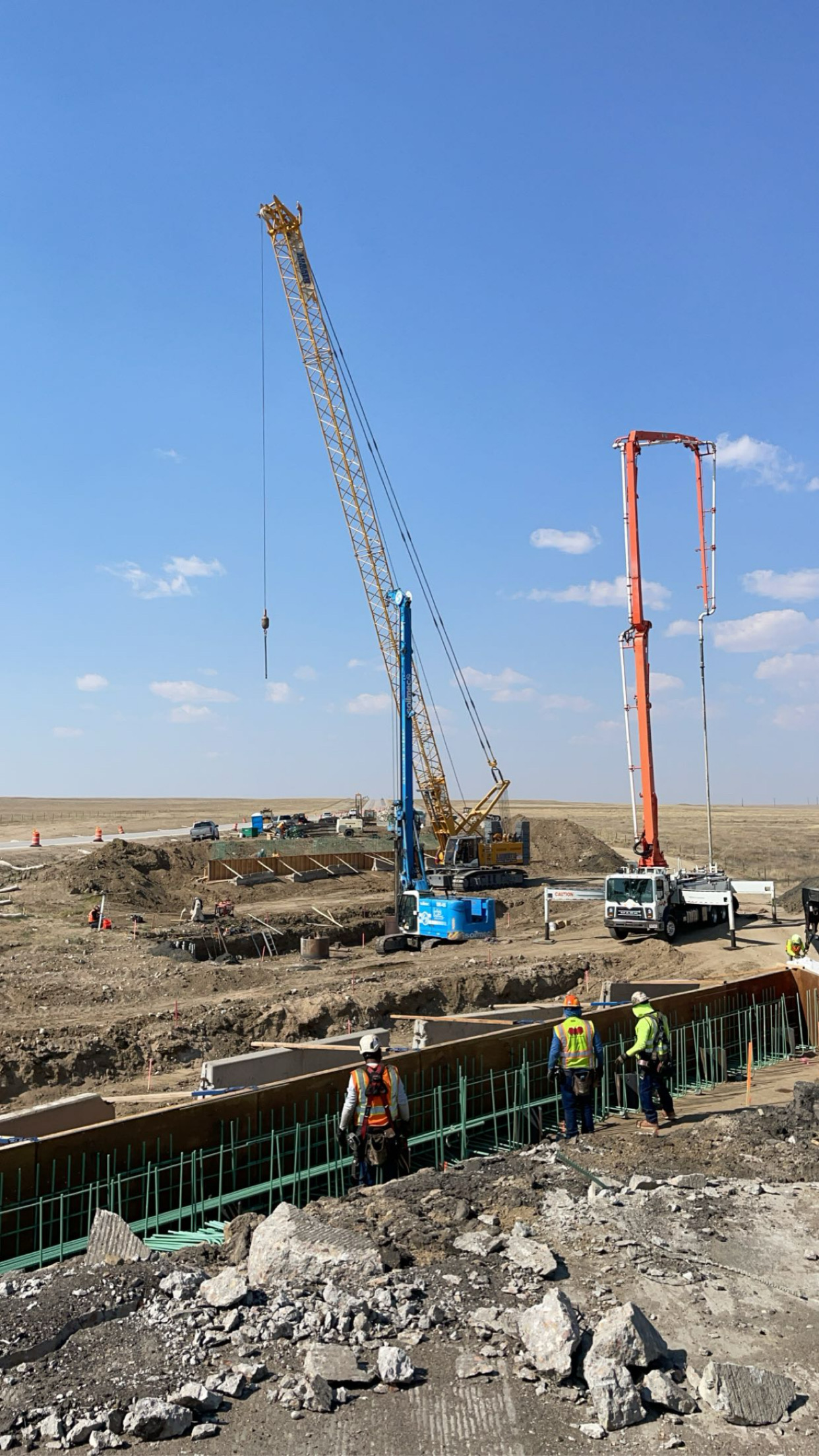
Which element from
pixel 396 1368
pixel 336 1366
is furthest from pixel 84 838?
pixel 396 1368

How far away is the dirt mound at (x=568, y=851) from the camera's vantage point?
157 ft

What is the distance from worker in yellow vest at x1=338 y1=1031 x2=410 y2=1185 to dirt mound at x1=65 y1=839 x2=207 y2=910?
27660 millimetres

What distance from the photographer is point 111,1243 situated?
7.18 m

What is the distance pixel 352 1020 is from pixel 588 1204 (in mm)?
11591

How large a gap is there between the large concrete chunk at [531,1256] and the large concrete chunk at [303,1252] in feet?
2.95

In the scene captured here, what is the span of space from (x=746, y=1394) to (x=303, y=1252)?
280 cm

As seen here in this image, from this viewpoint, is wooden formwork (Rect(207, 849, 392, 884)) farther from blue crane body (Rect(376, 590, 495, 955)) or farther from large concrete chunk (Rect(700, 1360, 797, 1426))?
large concrete chunk (Rect(700, 1360, 797, 1426))

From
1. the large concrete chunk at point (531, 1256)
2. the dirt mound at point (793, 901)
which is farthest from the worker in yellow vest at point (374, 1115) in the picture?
the dirt mound at point (793, 901)

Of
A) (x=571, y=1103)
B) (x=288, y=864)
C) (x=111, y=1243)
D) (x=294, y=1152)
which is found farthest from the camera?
(x=288, y=864)

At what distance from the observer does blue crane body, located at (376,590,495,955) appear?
2656cm

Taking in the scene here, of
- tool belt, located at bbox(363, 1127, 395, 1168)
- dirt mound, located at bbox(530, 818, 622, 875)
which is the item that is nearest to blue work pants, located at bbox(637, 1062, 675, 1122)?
tool belt, located at bbox(363, 1127, 395, 1168)

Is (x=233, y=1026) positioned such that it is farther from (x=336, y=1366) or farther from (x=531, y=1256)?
(x=336, y=1366)

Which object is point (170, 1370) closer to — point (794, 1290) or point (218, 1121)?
point (794, 1290)

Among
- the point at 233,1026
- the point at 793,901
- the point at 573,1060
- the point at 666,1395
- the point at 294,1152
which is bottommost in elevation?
the point at 233,1026
